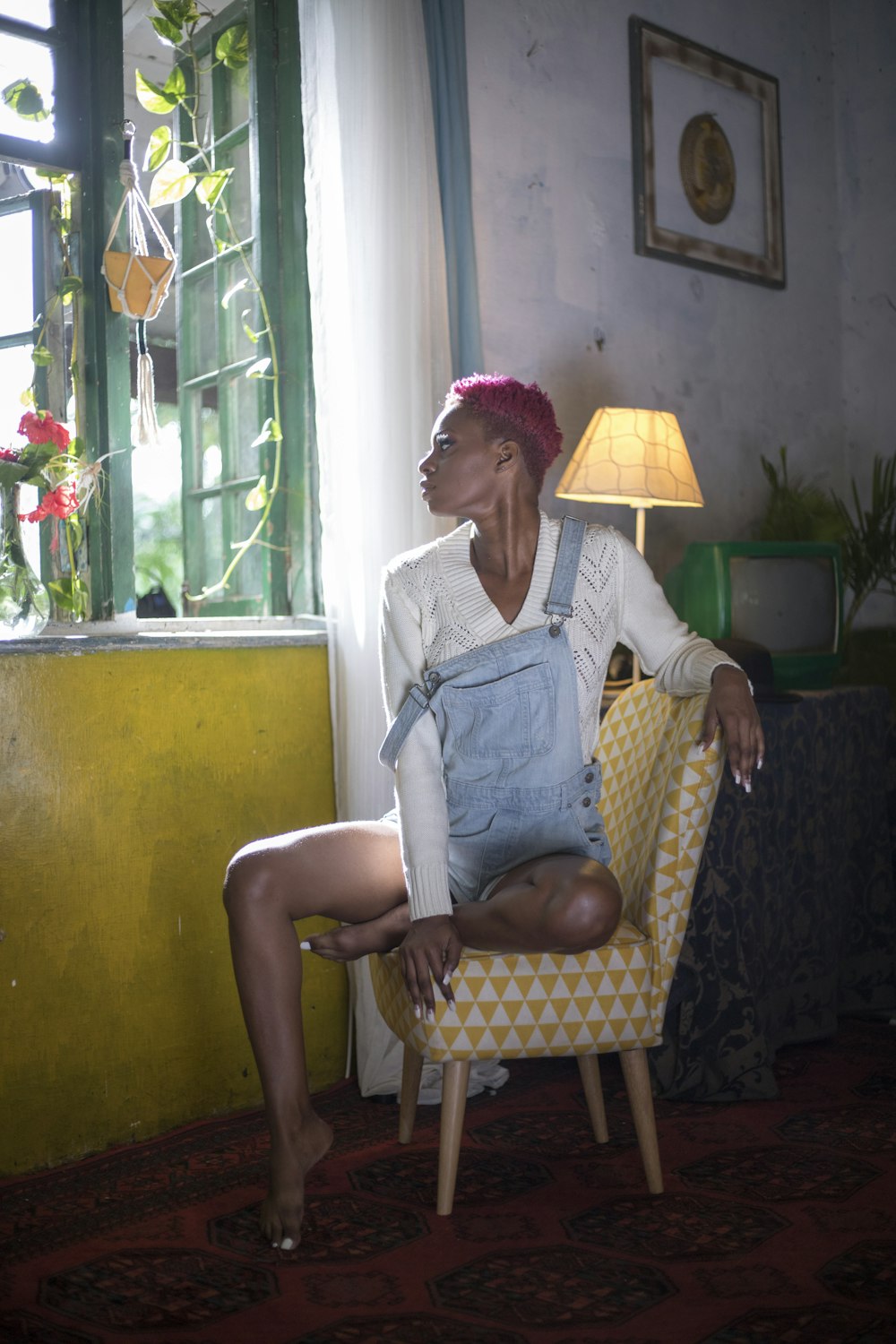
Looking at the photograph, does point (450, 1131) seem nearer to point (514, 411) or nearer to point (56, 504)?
point (514, 411)

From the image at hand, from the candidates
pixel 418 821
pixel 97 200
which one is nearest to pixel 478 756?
pixel 418 821

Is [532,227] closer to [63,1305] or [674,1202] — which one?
[674,1202]

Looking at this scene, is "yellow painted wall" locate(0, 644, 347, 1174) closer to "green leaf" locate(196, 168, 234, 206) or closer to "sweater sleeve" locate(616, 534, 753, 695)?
"sweater sleeve" locate(616, 534, 753, 695)

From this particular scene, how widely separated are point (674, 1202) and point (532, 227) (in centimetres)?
225

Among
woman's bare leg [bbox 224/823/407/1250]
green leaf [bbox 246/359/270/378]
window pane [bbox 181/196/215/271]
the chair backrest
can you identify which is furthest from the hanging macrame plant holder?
the chair backrest

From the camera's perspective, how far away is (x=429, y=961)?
1839 millimetres

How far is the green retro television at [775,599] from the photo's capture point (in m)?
2.86

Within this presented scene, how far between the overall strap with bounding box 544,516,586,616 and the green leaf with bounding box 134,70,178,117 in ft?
4.90

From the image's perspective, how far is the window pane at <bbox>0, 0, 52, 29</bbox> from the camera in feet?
8.01

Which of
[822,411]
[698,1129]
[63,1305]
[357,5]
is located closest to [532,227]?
[357,5]

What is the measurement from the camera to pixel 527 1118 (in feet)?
7.85

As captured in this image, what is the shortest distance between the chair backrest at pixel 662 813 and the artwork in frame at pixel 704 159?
1672 millimetres

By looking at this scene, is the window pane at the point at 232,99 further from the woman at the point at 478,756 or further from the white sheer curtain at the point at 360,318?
the woman at the point at 478,756

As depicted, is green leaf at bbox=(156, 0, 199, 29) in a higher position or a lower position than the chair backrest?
higher
